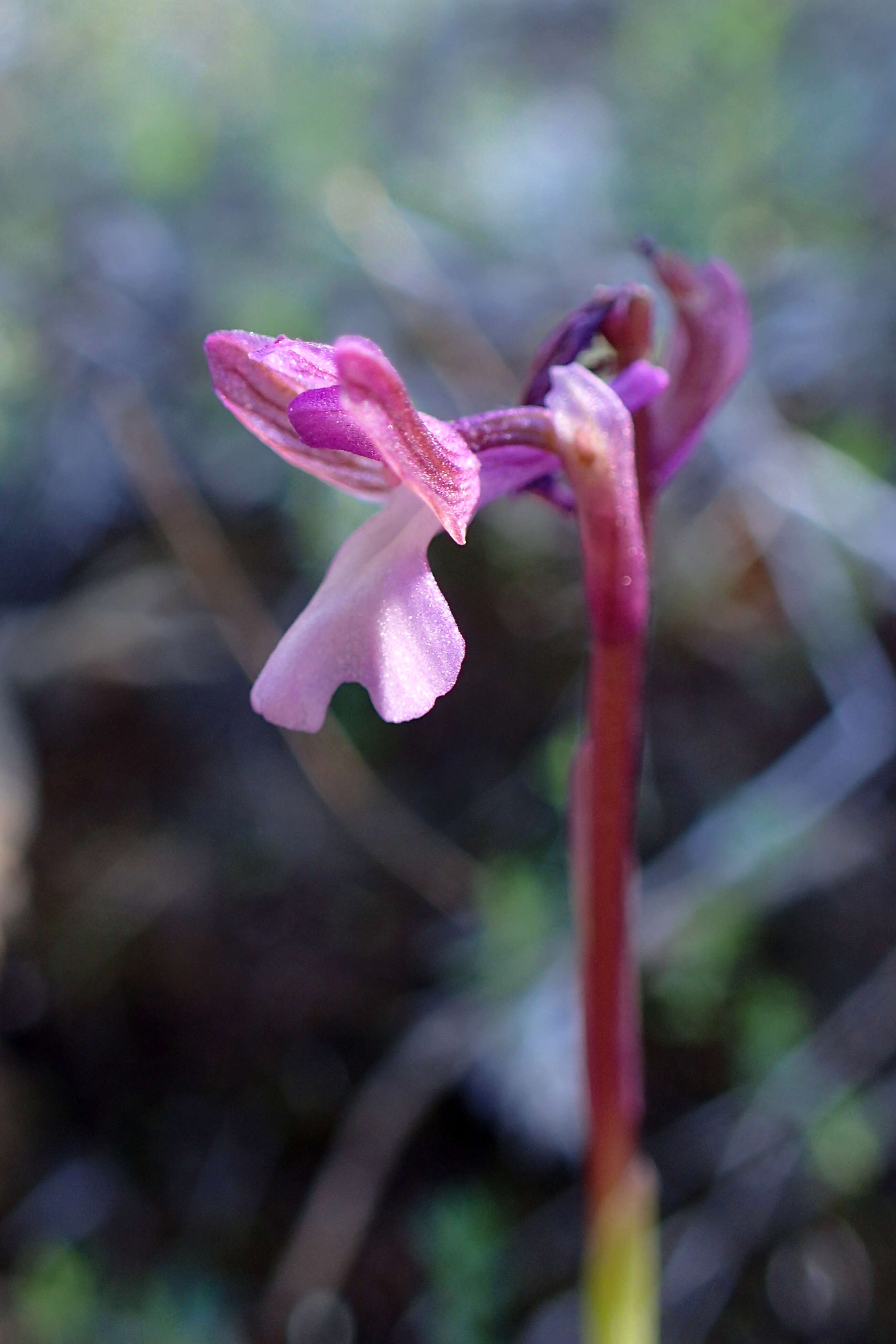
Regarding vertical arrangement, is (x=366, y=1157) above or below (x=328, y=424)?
below

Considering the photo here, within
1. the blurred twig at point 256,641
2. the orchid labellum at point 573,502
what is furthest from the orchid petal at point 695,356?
the blurred twig at point 256,641

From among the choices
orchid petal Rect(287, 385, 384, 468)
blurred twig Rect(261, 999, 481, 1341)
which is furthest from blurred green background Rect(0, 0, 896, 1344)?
orchid petal Rect(287, 385, 384, 468)

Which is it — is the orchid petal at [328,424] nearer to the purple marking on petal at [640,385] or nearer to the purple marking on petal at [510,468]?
the purple marking on petal at [510,468]

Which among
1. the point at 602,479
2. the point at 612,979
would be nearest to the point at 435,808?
the point at 612,979

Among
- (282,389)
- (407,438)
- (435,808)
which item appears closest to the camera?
(407,438)

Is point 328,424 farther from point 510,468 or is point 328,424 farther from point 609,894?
point 609,894

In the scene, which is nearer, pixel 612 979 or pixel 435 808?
pixel 612 979

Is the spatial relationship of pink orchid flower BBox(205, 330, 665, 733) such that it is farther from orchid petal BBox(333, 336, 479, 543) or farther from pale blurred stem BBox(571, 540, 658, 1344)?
pale blurred stem BBox(571, 540, 658, 1344)
